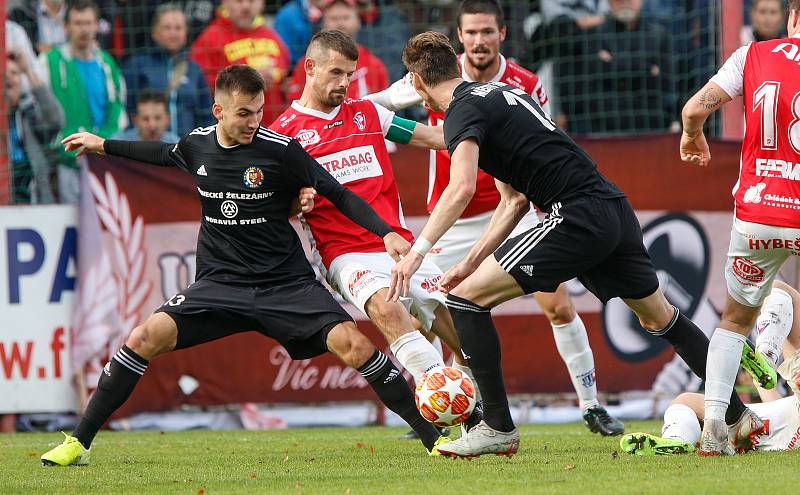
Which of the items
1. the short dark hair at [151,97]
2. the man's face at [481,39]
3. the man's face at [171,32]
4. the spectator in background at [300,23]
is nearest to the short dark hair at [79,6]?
the man's face at [171,32]

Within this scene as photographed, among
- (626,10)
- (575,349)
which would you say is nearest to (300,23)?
(626,10)

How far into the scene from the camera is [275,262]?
682 cm

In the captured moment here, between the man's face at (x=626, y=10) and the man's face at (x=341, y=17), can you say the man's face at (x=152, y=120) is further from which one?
the man's face at (x=626, y=10)

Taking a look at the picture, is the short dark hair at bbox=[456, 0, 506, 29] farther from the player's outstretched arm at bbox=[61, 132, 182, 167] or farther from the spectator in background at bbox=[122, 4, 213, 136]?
the spectator in background at bbox=[122, 4, 213, 136]

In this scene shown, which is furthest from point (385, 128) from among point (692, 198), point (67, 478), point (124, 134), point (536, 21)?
point (536, 21)

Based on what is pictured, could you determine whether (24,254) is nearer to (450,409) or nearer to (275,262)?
(275,262)

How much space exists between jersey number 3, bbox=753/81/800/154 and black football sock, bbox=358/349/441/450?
7.48ft

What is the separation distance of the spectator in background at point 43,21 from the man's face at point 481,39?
5.22 meters

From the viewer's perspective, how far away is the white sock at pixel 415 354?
6.68 meters

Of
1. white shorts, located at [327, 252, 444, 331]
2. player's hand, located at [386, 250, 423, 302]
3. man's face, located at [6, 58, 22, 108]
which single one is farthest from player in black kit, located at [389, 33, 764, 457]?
man's face, located at [6, 58, 22, 108]

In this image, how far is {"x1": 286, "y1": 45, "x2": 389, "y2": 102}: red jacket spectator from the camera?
11.1 meters

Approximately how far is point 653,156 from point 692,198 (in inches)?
18.8

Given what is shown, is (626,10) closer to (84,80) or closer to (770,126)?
(84,80)

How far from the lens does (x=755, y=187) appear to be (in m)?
6.11
